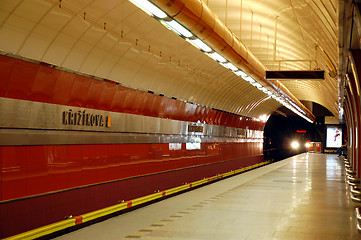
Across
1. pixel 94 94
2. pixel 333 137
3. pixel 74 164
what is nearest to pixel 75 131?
pixel 74 164

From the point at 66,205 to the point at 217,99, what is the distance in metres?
11.6

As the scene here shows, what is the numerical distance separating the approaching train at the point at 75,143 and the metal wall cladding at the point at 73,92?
16 millimetres

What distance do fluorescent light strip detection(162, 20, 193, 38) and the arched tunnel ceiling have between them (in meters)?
2.00

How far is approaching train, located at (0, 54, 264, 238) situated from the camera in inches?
284

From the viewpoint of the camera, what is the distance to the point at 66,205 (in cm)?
854

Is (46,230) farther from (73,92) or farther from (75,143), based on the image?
(73,92)

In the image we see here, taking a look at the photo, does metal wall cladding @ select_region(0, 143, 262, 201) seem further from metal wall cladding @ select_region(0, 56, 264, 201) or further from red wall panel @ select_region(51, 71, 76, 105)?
red wall panel @ select_region(51, 71, 76, 105)

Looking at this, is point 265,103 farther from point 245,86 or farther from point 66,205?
point 66,205

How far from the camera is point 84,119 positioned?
928 cm

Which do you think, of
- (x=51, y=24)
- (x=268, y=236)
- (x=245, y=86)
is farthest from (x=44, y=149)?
(x=245, y=86)

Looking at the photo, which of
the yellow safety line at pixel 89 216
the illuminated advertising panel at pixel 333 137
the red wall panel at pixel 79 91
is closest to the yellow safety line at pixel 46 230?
the yellow safety line at pixel 89 216

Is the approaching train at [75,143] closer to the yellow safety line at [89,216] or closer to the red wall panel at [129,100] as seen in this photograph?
the red wall panel at [129,100]

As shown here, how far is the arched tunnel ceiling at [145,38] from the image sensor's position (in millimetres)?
7492

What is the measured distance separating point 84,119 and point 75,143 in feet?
1.98
